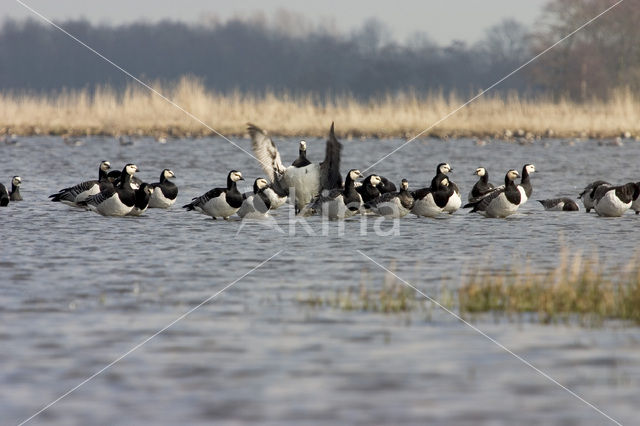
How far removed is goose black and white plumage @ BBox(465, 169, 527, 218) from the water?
2.27 ft

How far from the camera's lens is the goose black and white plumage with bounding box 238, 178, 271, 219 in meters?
20.5

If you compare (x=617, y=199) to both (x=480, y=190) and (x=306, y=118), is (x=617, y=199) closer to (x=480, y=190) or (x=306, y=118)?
(x=480, y=190)

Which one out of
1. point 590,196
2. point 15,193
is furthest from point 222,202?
point 590,196

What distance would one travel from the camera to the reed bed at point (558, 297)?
1075cm

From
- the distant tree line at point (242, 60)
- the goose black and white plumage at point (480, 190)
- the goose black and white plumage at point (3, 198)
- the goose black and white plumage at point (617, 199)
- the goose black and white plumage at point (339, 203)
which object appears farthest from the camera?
the distant tree line at point (242, 60)

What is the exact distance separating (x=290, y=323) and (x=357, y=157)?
27.7m

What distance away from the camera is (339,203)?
20.1 meters

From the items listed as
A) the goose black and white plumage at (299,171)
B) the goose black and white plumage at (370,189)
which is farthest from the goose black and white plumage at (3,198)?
the goose black and white plumage at (370,189)

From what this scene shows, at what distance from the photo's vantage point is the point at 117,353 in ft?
29.4

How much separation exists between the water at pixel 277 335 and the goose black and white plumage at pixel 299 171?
804 millimetres

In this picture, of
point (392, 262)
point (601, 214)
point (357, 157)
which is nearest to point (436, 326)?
point (392, 262)

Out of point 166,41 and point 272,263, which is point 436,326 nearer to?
point 272,263

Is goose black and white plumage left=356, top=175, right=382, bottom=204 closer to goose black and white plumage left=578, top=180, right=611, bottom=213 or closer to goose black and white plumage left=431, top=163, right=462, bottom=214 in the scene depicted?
goose black and white plumage left=431, top=163, right=462, bottom=214

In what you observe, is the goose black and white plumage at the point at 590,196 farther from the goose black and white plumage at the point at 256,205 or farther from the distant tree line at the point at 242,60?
the distant tree line at the point at 242,60
